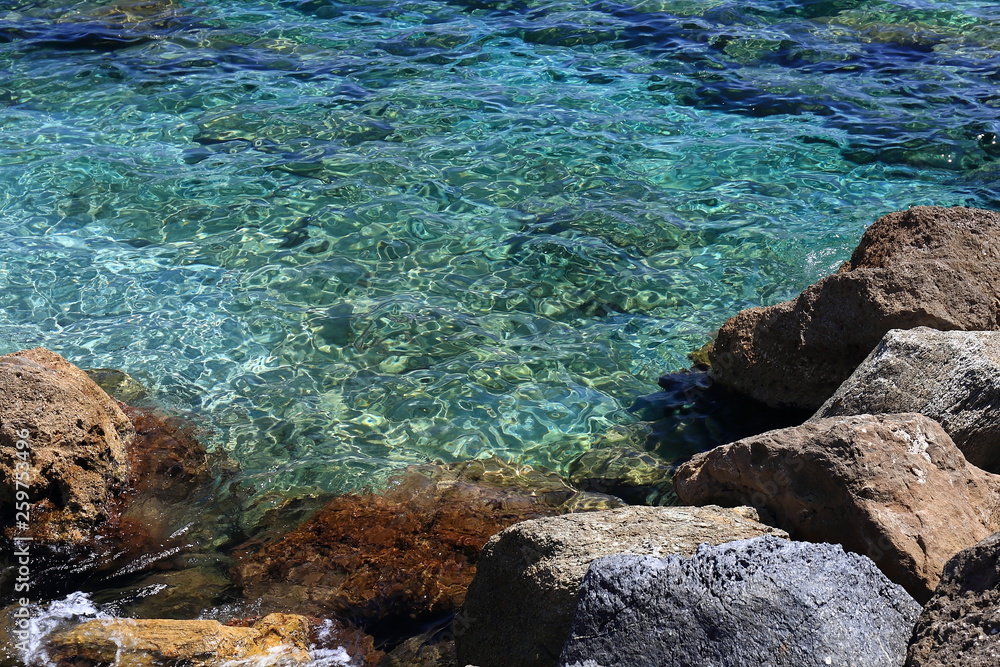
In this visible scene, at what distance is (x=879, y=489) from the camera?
11.3 ft

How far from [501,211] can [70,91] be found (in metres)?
5.56

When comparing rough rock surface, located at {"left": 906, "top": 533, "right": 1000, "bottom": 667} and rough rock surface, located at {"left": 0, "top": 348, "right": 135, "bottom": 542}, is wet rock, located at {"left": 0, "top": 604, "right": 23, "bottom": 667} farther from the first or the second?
rough rock surface, located at {"left": 906, "top": 533, "right": 1000, "bottom": 667}

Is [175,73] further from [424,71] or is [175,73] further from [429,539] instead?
[429,539]

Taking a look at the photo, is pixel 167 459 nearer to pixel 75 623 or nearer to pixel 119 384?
pixel 119 384

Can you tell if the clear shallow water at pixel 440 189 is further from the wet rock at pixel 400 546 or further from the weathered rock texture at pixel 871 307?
the weathered rock texture at pixel 871 307

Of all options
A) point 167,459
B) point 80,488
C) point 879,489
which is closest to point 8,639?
→ point 80,488

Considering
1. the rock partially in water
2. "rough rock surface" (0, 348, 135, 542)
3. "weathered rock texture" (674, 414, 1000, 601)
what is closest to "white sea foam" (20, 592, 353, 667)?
the rock partially in water

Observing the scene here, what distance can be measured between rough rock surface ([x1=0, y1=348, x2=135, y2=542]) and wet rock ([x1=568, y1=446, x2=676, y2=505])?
264 centimetres

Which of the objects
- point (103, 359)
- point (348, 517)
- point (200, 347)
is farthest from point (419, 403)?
point (103, 359)

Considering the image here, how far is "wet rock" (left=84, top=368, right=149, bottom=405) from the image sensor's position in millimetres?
6002

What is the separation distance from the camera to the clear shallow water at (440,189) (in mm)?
6199

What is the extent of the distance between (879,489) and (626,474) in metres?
2.07

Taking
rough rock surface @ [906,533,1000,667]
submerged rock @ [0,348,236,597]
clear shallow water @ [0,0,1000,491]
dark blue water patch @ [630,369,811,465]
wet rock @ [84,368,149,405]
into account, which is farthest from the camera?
clear shallow water @ [0,0,1000,491]

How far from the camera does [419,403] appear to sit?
5965 millimetres
